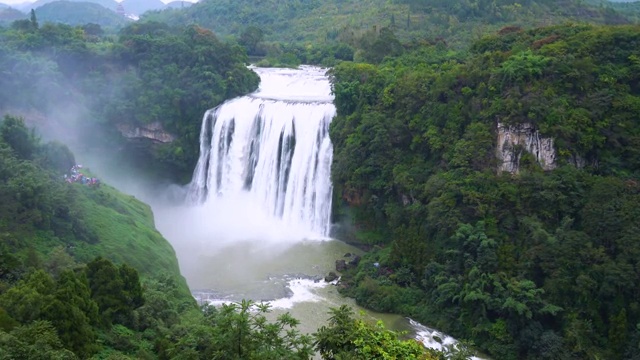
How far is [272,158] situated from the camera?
101 ft

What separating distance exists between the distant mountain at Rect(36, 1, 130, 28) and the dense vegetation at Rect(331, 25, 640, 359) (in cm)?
7430

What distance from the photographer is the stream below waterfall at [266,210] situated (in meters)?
23.1

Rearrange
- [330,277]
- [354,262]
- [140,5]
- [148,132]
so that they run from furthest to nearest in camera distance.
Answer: [140,5] → [148,132] → [354,262] → [330,277]

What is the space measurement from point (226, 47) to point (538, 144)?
63.8ft

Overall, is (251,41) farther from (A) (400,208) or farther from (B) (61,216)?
(B) (61,216)

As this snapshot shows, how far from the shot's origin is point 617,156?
72.5ft

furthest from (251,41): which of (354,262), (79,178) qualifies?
(354,262)

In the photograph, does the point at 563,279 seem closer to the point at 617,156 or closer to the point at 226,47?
the point at 617,156

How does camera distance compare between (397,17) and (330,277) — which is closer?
(330,277)

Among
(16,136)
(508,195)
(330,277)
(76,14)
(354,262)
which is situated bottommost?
(330,277)

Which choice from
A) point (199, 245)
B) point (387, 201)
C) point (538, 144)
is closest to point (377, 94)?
point (387, 201)

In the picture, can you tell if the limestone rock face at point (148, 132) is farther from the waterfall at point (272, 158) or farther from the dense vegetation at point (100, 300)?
the dense vegetation at point (100, 300)

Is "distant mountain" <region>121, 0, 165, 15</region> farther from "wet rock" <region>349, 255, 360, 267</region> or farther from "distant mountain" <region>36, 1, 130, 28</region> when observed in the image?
"wet rock" <region>349, 255, 360, 267</region>

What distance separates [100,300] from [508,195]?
536 inches
